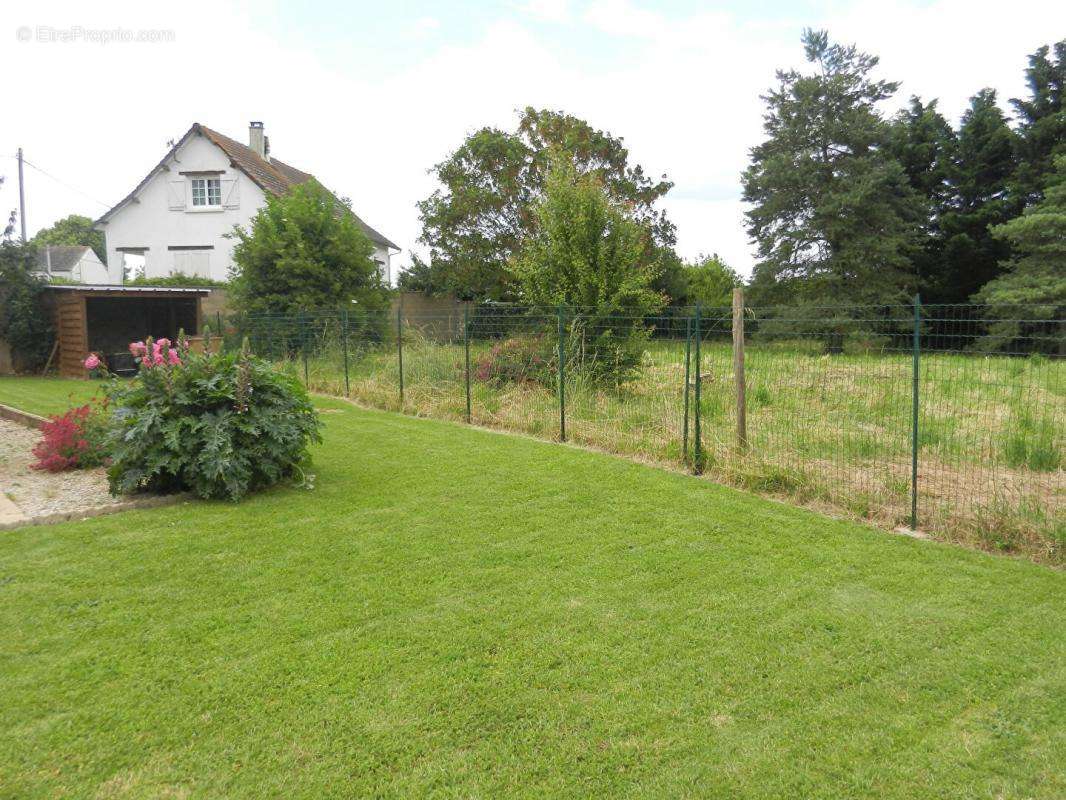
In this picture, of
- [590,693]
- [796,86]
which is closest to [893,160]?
[796,86]

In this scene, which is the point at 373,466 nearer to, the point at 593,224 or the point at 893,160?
the point at 593,224

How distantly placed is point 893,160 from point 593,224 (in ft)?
62.6

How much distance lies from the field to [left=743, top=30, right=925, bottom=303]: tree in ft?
60.1

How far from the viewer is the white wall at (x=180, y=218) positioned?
76.2 ft

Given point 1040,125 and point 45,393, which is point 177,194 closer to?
point 45,393

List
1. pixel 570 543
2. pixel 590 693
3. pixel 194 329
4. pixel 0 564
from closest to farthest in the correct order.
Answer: pixel 590 693
pixel 0 564
pixel 570 543
pixel 194 329

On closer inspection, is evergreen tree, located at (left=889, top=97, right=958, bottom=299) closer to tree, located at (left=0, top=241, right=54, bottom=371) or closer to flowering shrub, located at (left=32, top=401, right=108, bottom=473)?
flowering shrub, located at (left=32, top=401, right=108, bottom=473)

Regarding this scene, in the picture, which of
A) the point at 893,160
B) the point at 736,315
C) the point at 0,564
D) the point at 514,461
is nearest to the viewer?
the point at 0,564

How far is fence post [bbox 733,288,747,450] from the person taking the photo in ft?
22.8

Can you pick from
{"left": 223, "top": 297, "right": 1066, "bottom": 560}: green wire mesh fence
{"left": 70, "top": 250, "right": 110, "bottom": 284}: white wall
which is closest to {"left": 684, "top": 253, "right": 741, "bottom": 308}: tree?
{"left": 223, "top": 297, "right": 1066, "bottom": 560}: green wire mesh fence

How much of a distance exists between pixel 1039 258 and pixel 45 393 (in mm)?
25808

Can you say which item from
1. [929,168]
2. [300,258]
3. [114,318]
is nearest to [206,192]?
[114,318]

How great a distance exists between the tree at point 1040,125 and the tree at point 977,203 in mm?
500

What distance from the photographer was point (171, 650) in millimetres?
3430
